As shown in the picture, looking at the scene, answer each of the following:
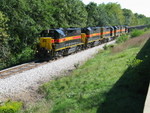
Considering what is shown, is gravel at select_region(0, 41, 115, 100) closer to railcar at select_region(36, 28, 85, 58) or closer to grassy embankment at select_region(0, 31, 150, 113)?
grassy embankment at select_region(0, 31, 150, 113)

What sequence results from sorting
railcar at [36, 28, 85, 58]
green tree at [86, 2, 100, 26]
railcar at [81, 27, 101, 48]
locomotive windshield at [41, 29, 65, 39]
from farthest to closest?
1. green tree at [86, 2, 100, 26]
2. railcar at [81, 27, 101, 48]
3. locomotive windshield at [41, 29, 65, 39]
4. railcar at [36, 28, 85, 58]

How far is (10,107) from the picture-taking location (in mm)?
9469

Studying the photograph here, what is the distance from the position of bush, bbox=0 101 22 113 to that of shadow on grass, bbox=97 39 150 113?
4198 millimetres

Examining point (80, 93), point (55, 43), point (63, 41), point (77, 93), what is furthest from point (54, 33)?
point (80, 93)

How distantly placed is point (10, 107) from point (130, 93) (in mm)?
5554

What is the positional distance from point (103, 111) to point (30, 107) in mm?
3968

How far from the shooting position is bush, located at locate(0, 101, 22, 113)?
9.30 meters

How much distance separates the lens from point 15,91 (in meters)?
11.7

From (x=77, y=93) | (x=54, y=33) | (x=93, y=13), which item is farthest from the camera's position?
(x=93, y=13)

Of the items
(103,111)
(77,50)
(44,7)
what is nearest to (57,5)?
(44,7)

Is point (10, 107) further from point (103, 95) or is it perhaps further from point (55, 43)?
point (55, 43)

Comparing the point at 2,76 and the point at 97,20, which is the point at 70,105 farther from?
the point at 97,20

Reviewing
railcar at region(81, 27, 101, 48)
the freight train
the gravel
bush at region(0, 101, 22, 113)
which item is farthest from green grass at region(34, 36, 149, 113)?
railcar at region(81, 27, 101, 48)

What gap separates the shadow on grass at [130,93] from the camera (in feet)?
24.4
